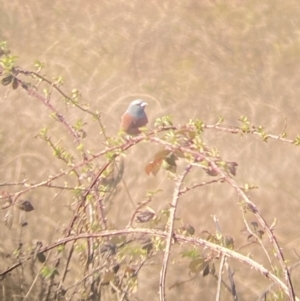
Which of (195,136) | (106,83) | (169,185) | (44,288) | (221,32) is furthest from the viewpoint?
(221,32)

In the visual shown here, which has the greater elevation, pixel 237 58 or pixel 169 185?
pixel 237 58

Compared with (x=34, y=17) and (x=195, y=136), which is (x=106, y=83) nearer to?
(x=34, y=17)

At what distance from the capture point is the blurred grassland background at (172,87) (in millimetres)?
1572

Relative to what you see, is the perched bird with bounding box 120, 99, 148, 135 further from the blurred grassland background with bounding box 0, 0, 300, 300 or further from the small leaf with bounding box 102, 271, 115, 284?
the small leaf with bounding box 102, 271, 115, 284

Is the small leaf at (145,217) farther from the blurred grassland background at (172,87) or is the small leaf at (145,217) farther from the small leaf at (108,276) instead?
the blurred grassland background at (172,87)

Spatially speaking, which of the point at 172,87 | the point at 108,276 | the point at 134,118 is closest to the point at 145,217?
the point at 108,276

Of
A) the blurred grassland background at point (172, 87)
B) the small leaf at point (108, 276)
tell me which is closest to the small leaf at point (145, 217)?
the small leaf at point (108, 276)

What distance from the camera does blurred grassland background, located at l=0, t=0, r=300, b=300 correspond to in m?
1.57

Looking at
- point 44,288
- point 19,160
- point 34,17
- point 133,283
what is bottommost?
point 44,288

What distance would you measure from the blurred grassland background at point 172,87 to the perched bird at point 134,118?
0.26 ft

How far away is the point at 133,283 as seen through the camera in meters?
1.05

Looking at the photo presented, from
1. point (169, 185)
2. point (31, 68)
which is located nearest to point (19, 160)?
point (31, 68)

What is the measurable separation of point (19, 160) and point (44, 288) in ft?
1.50

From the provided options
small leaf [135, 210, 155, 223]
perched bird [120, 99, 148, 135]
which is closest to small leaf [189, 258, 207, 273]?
small leaf [135, 210, 155, 223]
